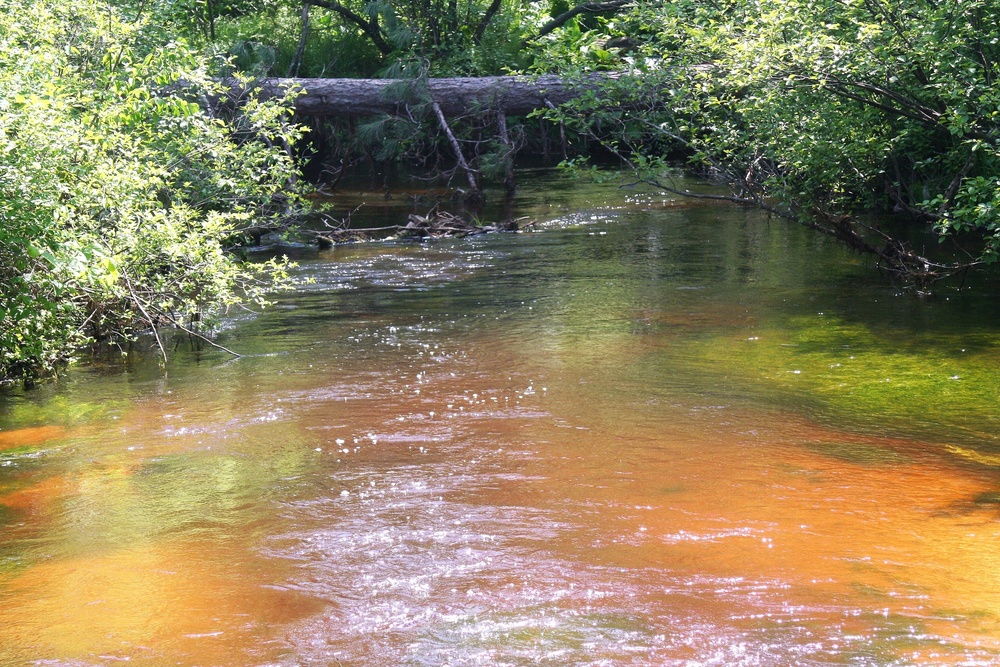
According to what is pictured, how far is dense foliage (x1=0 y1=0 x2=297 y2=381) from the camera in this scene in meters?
6.40

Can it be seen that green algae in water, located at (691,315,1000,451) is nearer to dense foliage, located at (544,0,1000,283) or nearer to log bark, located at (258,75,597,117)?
dense foliage, located at (544,0,1000,283)

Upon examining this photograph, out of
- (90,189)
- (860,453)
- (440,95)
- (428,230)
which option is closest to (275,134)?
(90,189)

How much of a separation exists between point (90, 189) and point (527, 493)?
4.37m

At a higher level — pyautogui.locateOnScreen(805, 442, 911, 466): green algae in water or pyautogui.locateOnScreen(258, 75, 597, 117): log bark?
pyautogui.locateOnScreen(258, 75, 597, 117): log bark

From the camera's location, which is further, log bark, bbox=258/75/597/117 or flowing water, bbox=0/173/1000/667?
log bark, bbox=258/75/597/117

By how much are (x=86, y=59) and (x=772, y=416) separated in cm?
753

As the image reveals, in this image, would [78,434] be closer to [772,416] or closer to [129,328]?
[129,328]

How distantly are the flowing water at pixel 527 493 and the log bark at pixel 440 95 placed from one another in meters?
9.25

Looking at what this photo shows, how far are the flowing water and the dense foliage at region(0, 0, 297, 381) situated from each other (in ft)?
1.85

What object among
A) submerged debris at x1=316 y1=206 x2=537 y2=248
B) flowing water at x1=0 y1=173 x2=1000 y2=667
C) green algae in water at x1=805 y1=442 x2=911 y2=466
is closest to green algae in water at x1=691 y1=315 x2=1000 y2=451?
flowing water at x1=0 y1=173 x2=1000 y2=667

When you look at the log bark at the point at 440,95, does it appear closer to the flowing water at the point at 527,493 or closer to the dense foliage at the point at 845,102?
the dense foliage at the point at 845,102

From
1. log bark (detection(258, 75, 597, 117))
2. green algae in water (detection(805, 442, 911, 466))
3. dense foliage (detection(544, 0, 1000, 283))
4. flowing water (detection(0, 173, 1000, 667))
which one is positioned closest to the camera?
flowing water (detection(0, 173, 1000, 667))

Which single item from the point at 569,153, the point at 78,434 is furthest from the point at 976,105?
the point at 569,153

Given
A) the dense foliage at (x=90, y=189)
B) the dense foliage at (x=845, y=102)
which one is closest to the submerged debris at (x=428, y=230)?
the dense foliage at (x=845, y=102)
